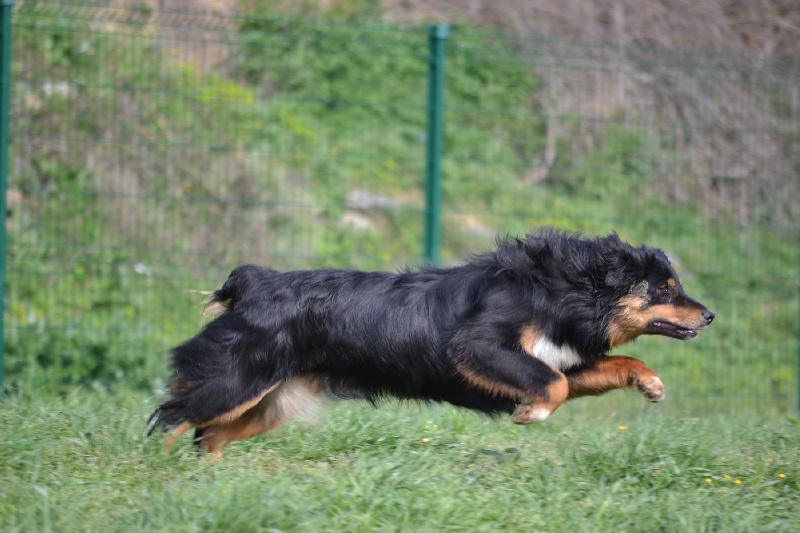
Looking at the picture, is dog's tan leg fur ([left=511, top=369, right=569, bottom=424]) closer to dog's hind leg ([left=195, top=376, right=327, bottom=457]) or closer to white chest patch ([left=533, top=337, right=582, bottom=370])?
white chest patch ([left=533, top=337, right=582, bottom=370])

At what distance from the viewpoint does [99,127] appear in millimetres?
7266

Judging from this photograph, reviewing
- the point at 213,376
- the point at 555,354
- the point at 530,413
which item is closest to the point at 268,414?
the point at 213,376

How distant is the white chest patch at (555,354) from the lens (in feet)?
15.1

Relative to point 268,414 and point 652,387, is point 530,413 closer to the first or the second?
point 652,387

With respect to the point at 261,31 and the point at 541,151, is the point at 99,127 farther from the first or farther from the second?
the point at 541,151

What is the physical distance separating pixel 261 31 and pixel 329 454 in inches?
164

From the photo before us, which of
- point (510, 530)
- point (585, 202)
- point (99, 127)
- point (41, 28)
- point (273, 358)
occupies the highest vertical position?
point (41, 28)

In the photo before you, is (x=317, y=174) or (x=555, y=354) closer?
(x=555, y=354)

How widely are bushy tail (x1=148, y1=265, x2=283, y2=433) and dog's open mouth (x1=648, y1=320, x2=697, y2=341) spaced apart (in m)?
1.97

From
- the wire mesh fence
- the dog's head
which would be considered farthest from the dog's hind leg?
the wire mesh fence

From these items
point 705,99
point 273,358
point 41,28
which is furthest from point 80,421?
point 705,99

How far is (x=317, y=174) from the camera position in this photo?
783cm

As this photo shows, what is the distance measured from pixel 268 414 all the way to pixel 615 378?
1888 millimetres

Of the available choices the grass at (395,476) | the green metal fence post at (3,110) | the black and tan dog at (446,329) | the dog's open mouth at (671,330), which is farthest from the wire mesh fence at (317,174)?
the dog's open mouth at (671,330)
